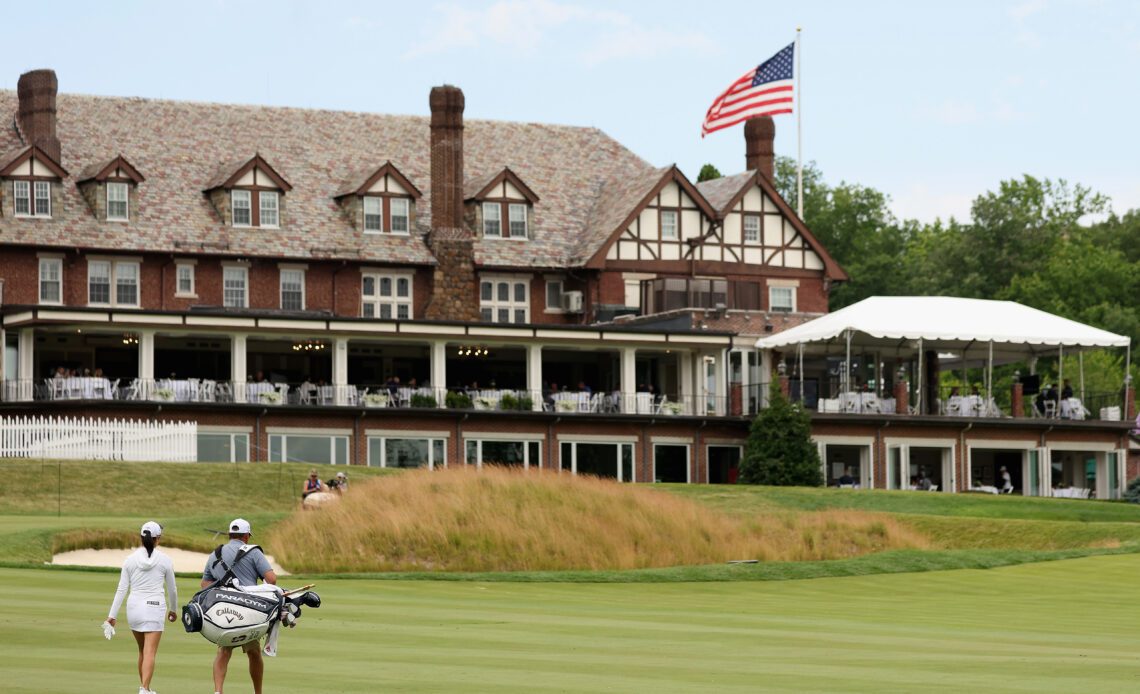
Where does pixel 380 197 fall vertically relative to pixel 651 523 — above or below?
above

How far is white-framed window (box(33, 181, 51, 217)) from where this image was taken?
59.8 m

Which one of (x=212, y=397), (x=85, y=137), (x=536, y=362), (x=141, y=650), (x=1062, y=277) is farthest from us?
(x=1062, y=277)

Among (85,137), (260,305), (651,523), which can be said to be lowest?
(651,523)

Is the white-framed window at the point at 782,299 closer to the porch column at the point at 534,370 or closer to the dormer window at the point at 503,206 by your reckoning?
the dormer window at the point at 503,206

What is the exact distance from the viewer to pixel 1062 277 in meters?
96.8

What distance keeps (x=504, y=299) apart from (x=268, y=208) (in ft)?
26.9

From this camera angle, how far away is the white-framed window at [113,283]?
2359 inches

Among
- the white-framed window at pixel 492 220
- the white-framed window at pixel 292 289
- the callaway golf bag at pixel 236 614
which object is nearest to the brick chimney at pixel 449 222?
the white-framed window at pixel 492 220

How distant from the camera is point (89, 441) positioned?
48938mm

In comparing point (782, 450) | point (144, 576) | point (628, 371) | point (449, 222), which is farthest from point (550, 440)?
point (144, 576)

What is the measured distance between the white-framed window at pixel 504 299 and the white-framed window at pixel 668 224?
4.70 meters

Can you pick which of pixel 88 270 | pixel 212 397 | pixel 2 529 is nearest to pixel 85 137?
pixel 88 270

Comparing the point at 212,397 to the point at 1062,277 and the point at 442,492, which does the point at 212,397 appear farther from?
the point at 1062,277

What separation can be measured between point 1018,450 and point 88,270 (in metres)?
28.9
